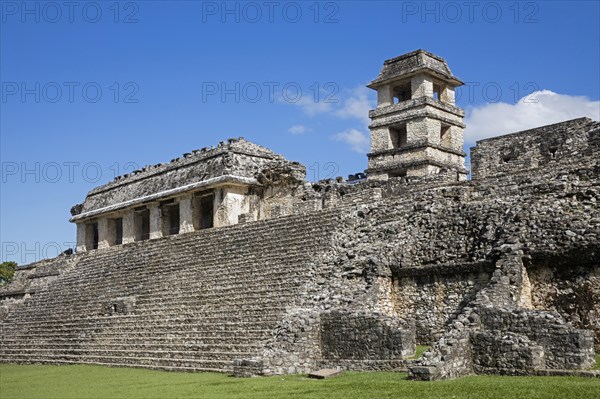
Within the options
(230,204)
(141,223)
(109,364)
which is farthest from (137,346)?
(141,223)

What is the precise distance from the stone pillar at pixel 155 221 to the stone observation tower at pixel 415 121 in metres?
9.98

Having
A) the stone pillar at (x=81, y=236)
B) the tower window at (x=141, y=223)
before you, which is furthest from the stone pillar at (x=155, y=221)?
the stone pillar at (x=81, y=236)

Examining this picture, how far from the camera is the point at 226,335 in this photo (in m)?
16.0

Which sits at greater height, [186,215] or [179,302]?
[186,215]

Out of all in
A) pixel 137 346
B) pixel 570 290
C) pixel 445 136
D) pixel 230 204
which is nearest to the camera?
pixel 570 290

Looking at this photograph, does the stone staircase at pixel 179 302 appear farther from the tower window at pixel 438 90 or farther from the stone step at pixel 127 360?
the tower window at pixel 438 90

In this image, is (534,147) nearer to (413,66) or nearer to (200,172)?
(413,66)

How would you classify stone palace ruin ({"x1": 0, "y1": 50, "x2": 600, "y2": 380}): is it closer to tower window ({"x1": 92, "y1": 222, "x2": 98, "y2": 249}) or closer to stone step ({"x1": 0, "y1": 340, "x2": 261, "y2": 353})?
stone step ({"x1": 0, "y1": 340, "x2": 261, "y2": 353})

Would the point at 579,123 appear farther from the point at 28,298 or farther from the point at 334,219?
the point at 28,298

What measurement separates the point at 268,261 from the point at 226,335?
3.12 m

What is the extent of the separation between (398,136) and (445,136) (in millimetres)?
2308

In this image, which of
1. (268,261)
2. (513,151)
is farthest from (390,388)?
(513,151)

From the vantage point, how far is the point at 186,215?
29641 mm

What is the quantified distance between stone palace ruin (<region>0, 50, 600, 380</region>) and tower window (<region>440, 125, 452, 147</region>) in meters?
9.37
